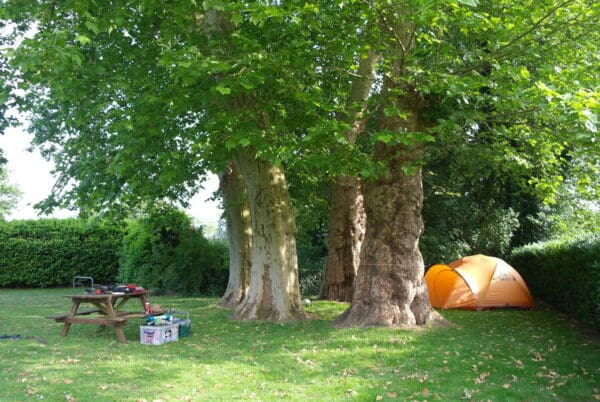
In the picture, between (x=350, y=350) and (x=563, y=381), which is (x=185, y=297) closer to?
(x=350, y=350)

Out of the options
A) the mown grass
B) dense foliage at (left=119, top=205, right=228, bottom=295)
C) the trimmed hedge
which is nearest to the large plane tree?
the mown grass

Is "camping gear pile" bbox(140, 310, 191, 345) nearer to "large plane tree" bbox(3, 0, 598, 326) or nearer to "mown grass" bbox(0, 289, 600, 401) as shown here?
"mown grass" bbox(0, 289, 600, 401)

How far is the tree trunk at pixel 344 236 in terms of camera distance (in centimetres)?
1457

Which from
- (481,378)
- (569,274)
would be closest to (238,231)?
(569,274)

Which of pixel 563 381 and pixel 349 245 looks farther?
pixel 349 245

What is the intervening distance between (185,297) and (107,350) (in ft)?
34.6

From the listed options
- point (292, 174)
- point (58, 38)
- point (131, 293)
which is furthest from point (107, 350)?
point (292, 174)

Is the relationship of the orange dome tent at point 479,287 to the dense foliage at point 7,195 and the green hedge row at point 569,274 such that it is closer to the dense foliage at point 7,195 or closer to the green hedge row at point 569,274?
the green hedge row at point 569,274

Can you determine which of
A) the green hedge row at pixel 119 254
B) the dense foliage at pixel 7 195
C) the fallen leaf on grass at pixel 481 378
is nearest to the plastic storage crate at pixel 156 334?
the fallen leaf on grass at pixel 481 378

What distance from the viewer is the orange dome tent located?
1335 centimetres

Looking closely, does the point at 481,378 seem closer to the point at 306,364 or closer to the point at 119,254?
the point at 306,364

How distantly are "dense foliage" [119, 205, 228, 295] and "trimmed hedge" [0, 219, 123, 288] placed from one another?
1896 millimetres

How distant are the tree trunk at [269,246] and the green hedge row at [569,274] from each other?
18.0 feet

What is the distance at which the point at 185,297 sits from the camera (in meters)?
18.5
